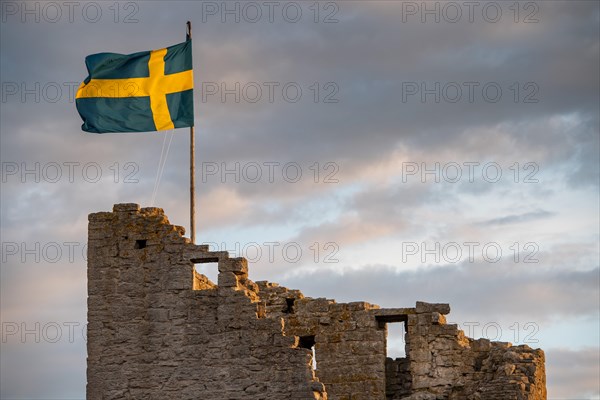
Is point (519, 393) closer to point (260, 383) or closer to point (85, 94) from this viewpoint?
point (260, 383)

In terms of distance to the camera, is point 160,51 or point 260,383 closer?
point 260,383

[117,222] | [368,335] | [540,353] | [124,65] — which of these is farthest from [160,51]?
[540,353]

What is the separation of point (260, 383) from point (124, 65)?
33.0 ft

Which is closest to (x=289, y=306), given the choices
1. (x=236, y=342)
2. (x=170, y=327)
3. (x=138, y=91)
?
(x=236, y=342)

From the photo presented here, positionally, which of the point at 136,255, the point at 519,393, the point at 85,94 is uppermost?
the point at 85,94

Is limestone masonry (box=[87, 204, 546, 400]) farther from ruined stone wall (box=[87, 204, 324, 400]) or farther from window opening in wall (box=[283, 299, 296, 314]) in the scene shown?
window opening in wall (box=[283, 299, 296, 314])

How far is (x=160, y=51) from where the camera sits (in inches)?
2292

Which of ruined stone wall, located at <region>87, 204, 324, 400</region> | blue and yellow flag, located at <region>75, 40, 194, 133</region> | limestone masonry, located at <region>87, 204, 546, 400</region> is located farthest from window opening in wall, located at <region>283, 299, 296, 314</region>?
blue and yellow flag, located at <region>75, 40, 194, 133</region>

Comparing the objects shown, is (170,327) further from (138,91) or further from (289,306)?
(138,91)

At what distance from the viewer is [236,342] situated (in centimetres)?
5453

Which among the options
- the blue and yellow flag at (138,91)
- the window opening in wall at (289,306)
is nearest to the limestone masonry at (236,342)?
the window opening in wall at (289,306)

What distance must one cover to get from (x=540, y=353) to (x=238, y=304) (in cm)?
877

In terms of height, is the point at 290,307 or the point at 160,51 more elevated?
the point at 160,51

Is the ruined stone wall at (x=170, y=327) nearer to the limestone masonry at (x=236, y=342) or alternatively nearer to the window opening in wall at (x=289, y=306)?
the limestone masonry at (x=236, y=342)
